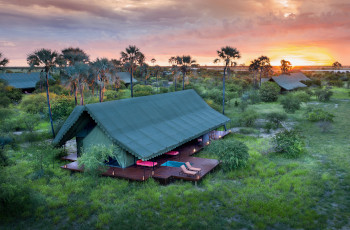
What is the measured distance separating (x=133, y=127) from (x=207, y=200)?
8.11 metres

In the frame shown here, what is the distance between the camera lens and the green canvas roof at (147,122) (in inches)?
680

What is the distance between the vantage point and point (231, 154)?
59.2ft

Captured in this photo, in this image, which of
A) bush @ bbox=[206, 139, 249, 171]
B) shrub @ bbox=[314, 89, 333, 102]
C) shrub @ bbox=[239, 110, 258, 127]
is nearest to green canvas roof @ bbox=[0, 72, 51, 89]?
shrub @ bbox=[239, 110, 258, 127]

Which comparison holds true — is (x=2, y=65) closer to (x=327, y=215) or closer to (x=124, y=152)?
(x=124, y=152)

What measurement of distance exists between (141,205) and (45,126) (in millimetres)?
27071

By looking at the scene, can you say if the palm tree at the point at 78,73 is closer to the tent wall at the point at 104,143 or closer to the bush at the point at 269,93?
the tent wall at the point at 104,143

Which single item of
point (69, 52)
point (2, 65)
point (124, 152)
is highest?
point (69, 52)

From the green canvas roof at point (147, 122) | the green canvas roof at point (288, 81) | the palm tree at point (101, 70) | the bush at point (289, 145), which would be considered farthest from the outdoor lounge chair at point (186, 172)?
the green canvas roof at point (288, 81)

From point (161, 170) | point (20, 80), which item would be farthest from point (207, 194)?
Result: point (20, 80)

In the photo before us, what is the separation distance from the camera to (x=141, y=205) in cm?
1336

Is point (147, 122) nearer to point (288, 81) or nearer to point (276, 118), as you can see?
point (276, 118)

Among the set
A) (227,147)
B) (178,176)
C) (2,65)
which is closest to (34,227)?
(178,176)

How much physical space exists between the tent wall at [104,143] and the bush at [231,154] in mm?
6310

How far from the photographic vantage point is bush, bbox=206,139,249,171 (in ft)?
59.0
